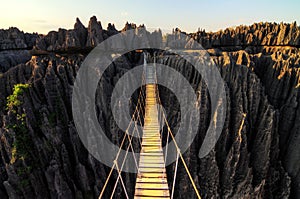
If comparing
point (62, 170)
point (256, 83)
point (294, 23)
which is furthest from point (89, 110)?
point (294, 23)

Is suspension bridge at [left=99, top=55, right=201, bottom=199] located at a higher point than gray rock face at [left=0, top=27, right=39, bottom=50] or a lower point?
lower

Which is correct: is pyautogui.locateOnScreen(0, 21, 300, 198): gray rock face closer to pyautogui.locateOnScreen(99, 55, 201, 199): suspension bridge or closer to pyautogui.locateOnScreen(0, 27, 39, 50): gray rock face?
pyautogui.locateOnScreen(99, 55, 201, 199): suspension bridge

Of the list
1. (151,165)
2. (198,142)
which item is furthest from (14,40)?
(151,165)

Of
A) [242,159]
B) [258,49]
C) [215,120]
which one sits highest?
[258,49]

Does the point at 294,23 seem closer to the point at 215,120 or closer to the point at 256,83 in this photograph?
the point at 256,83

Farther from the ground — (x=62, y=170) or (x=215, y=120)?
(x=215, y=120)

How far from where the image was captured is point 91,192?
1480 centimetres

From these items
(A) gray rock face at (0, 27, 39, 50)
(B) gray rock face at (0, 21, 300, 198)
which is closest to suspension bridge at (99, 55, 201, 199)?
(B) gray rock face at (0, 21, 300, 198)

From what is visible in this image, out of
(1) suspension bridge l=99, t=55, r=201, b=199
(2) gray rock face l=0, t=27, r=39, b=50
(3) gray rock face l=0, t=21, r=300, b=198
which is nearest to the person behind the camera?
(1) suspension bridge l=99, t=55, r=201, b=199

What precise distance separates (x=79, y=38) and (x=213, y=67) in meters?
18.1

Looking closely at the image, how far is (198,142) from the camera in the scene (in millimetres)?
15242

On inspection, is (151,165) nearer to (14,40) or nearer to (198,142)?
(198,142)

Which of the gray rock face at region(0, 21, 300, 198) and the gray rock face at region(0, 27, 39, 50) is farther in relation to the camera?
the gray rock face at region(0, 27, 39, 50)

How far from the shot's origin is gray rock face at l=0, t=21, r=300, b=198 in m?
14.0
